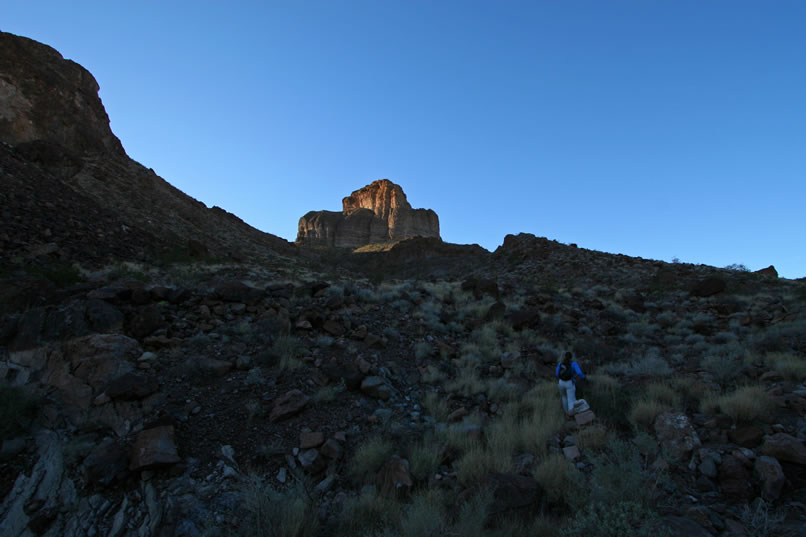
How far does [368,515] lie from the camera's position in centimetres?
349

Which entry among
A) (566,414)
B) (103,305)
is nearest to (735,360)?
(566,414)

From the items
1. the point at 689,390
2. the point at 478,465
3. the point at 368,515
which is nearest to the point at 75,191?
the point at 368,515

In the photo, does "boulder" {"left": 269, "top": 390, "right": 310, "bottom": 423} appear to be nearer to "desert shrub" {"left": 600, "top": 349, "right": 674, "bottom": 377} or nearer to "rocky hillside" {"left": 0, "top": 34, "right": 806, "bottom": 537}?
"rocky hillside" {"left": 0, "top": 34, "right": 806, "bottom": 537}

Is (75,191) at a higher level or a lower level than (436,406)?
higher

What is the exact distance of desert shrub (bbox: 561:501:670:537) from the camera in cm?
277

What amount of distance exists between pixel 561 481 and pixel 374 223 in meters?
78.1

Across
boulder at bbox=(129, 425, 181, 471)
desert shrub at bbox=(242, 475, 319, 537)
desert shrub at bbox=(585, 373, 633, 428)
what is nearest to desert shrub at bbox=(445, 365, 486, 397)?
desert shrub at bbox=(585, 373, 633, 428)

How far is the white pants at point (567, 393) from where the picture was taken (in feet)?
18.4

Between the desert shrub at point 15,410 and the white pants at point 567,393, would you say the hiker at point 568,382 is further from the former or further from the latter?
the desert shrub at point 15,410

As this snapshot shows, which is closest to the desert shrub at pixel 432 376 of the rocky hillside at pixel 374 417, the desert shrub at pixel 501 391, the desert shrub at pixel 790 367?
the rocky hillside at pixel 374 417

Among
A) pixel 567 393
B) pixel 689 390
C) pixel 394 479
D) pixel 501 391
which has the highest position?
pixel 689 390

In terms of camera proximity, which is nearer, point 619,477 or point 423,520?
point 423,520

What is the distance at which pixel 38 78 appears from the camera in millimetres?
26000

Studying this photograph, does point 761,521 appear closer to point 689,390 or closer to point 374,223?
point 689,390
